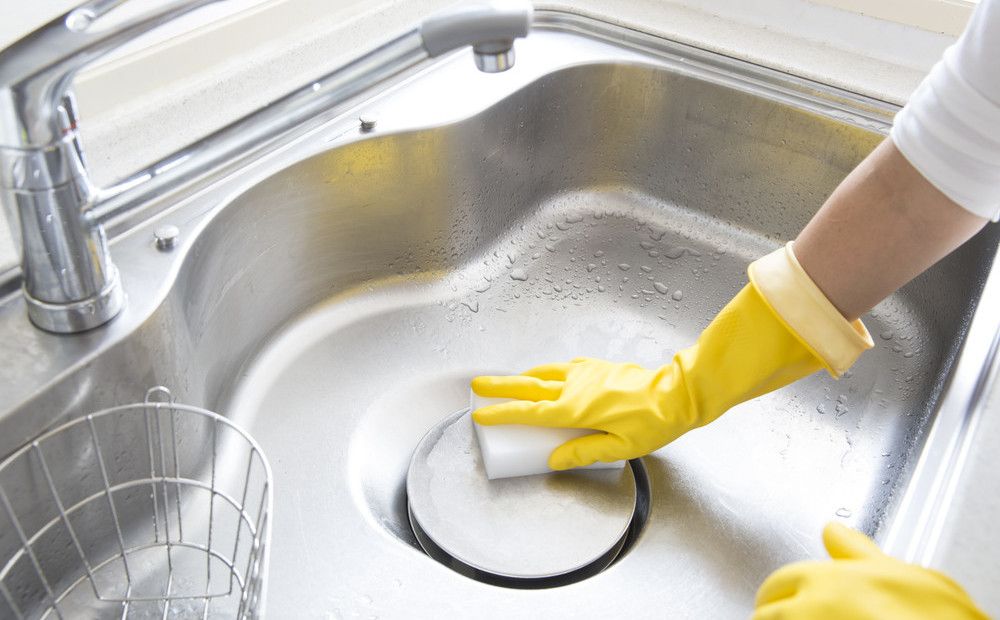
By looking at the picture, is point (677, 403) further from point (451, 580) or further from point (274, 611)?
point (274, 611)

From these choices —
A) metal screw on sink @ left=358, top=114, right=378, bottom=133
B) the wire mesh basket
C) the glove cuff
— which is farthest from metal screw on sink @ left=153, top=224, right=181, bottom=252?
the glove cuff

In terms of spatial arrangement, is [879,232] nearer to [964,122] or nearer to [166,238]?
[964,122]

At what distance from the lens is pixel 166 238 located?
69 cm

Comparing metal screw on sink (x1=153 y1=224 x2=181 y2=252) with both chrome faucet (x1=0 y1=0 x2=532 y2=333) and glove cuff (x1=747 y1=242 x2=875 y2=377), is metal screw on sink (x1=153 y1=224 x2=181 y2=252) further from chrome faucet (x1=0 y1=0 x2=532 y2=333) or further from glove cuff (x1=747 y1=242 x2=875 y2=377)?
glove cuff (x1=747 y1=242 x2=875 y2=377)

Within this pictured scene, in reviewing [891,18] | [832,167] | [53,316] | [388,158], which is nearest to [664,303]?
[832,167]

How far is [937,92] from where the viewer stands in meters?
0.60

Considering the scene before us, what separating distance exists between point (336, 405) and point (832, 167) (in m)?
0.62

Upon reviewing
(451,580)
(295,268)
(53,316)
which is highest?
(53,316)

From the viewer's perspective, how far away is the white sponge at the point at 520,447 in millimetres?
759

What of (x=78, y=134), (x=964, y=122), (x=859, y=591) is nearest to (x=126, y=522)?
(x=78, y=134)

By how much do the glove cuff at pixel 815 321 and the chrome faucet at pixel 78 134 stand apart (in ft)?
0.96

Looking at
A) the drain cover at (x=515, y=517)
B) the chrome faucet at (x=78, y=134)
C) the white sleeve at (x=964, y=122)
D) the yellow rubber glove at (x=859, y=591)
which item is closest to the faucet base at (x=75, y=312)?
the chrome faucet at (x=78, y=134)

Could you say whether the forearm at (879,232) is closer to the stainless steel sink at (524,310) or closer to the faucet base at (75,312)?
the stainless steel sink at (524,310)

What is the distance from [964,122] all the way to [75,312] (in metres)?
0.64
